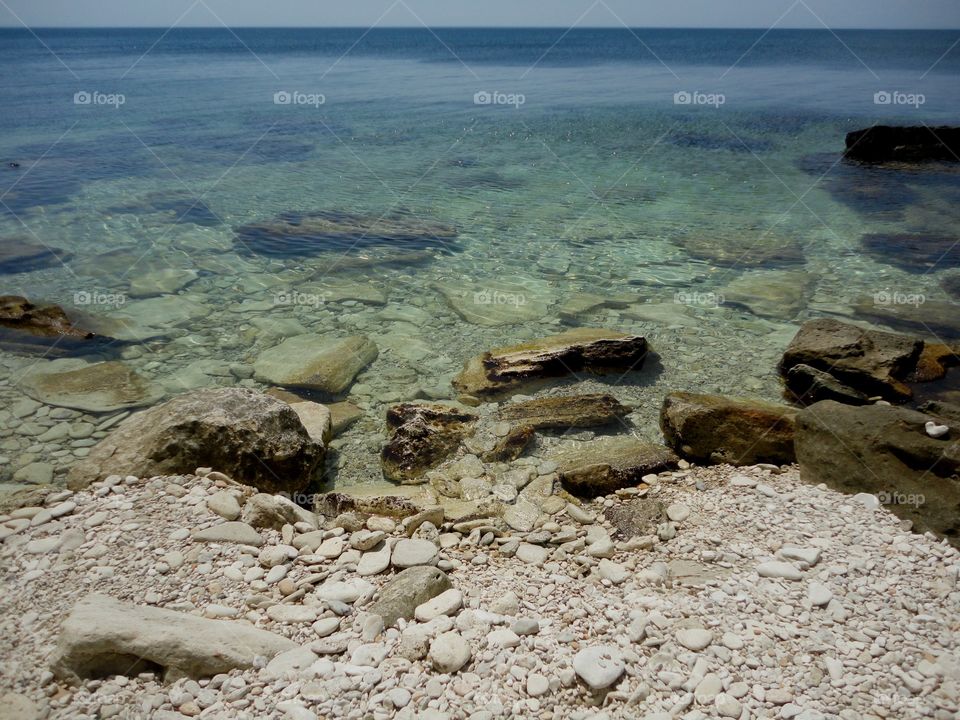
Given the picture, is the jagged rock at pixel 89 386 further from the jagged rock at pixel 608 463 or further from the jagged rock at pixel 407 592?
the jagged rock at pixel 608 463

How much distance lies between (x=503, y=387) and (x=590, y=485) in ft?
7.18

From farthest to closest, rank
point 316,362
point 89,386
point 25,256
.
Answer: point 25,256, point 316,362, point 89,386

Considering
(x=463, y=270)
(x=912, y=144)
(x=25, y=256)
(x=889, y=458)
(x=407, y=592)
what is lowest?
(x=407, y=592)

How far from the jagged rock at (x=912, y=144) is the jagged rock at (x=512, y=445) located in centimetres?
1978

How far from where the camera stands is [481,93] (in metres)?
35.4

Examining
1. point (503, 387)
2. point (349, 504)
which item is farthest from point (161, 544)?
point (503, 387)

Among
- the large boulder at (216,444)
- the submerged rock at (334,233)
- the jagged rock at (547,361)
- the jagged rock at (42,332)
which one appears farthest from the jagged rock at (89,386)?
the submerged rock at (334,233)

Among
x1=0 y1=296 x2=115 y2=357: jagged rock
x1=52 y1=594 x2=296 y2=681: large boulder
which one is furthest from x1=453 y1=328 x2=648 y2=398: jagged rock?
x1=0 y1=296 x2=115 y2=357: jagged rock

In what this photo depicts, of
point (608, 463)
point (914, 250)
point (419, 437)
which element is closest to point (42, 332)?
point (419, 437)

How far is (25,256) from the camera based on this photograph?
12.2m

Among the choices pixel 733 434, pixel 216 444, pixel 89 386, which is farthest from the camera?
pixel 89 386

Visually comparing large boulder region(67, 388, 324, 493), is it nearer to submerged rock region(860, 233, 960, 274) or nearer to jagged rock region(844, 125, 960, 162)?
submerged rock region(860, 233, 960, 274)

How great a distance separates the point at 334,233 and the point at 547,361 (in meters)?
7.42

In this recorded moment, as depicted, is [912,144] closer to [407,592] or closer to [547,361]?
[547,361]
